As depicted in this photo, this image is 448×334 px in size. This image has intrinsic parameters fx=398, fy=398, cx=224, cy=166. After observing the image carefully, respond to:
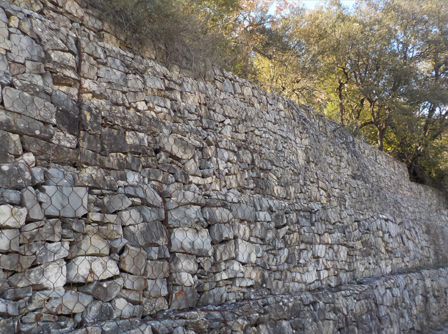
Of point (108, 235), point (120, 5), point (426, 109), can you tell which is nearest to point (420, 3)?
point (426, 109)

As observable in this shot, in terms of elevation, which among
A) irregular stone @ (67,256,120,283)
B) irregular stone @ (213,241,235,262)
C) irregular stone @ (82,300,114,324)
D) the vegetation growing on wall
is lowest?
irregular stone @ (82,300,114,324)

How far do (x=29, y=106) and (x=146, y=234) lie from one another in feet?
4.16

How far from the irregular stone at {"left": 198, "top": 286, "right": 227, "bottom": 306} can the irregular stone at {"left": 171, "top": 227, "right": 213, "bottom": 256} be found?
340 mm

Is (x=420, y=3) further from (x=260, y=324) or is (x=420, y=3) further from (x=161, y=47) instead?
(x=260, y=324)

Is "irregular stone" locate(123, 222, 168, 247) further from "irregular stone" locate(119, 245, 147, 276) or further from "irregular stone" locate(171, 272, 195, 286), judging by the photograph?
"irregular stone" locate(171, 272, 195, 286)

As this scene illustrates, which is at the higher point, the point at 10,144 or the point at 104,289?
the point at 10,144

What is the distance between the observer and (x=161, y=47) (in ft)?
13.6

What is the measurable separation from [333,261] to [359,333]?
1008mm

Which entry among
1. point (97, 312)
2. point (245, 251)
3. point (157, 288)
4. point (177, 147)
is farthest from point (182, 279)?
point (177, 147)

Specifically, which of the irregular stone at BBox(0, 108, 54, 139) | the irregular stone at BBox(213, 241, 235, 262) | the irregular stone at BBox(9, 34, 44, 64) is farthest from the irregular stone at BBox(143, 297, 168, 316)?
the irregular stone at BBox(9, 34, 44, 64)

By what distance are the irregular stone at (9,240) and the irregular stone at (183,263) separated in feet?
4.15

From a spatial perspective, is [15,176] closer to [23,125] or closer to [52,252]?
[23,125]

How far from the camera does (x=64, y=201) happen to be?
2.70 m

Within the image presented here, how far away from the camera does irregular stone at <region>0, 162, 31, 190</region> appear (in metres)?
2.46
